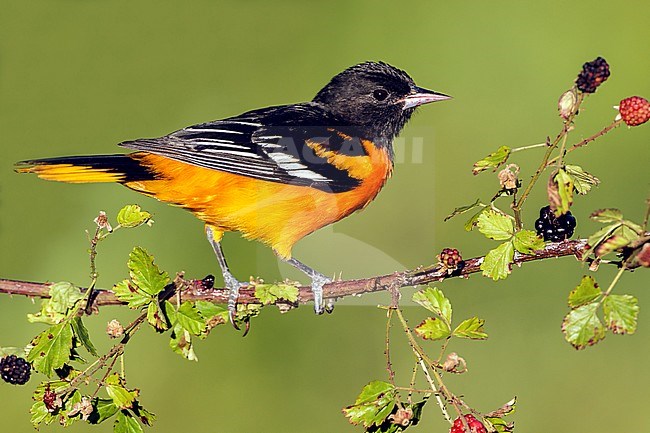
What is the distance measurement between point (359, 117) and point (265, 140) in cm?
43

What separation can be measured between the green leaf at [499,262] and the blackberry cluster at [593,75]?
1.18 ft

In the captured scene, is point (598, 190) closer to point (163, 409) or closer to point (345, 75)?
point (345, 75)

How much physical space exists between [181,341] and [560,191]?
0.81 metres

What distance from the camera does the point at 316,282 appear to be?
239 centimetres

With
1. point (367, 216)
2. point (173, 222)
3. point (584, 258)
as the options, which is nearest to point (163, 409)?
point (173, 222)

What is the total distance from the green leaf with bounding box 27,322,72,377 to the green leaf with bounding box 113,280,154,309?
0.14 metres

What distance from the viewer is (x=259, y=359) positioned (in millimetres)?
3854

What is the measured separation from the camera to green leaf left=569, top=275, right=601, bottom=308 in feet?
5.23

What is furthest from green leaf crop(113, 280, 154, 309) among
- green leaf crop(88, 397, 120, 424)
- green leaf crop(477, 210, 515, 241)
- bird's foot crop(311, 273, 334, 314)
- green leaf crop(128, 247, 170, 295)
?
green leaf crop(477, 210, 515, 241)

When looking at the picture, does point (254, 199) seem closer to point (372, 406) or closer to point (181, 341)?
point (181, 341)

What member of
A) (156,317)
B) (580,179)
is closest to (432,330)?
(580,179)

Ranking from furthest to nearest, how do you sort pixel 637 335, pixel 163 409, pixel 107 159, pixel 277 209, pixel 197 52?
pixel 197 52 → pixel 637 335 → pixel 163 409 → pixel 277 209 → pixel 107 159

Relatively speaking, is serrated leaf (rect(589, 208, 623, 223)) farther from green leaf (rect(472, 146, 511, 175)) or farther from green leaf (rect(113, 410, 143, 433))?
green leaf (rect(113, 410, 143, 433))

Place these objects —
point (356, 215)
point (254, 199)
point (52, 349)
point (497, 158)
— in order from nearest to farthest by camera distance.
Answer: point (497, 158) < point (52, 349) < point (254, 199) < point (356, 215)
